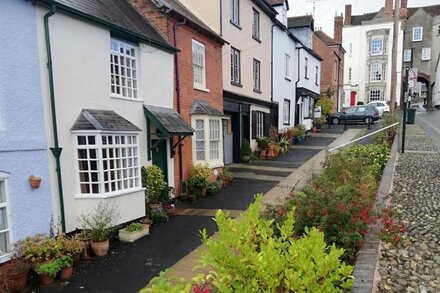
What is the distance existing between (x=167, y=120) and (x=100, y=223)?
12.7 ft

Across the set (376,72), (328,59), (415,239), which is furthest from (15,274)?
(376,72)

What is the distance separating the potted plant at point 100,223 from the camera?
22.7 feet

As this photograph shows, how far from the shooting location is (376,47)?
4531 cm

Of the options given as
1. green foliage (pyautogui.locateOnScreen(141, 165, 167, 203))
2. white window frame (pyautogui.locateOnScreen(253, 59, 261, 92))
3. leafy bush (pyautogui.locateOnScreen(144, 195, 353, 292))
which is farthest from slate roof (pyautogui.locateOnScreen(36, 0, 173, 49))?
white window frame (pyautogui.locateOnScreen(253, 59, 261, 92))

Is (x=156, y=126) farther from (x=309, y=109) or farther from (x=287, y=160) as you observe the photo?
(x=309, y=109)

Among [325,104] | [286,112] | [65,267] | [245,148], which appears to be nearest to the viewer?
[65,267]

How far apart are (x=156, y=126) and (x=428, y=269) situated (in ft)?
24.0

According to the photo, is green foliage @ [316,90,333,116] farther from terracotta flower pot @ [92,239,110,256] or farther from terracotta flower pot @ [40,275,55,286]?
terracotta flower pot @ [40,275,55,286]

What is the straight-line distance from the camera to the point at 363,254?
4184mm

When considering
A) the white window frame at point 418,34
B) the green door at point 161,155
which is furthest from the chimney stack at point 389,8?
the green door at point 161,155

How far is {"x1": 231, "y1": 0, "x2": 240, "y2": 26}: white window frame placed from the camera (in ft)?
51.4

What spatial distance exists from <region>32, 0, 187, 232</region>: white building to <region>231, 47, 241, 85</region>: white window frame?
6636 mm

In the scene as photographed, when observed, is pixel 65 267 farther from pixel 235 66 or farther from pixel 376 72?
pixel 376 72

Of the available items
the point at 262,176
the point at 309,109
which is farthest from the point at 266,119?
the point at 309,109
